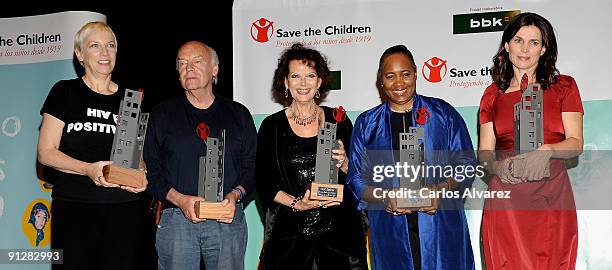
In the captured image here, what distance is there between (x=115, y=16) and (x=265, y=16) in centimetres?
116

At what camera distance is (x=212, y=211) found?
3.57m

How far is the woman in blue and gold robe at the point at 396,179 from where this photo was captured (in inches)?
142

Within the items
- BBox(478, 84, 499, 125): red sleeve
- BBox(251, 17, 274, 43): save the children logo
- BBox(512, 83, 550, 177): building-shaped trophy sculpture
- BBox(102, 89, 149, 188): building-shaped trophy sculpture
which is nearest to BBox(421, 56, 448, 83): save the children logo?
BBox(251, 17, 274, 43): save the children logo

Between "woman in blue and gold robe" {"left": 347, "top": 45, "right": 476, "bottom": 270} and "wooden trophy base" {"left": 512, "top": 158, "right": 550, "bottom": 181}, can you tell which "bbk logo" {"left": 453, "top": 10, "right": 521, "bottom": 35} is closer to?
"woman in blue and gold robe" {"left": 347, "top": 45, "right": 476, "bottom": 270}

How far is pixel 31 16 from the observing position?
565cm

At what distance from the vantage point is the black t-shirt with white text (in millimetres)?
3588

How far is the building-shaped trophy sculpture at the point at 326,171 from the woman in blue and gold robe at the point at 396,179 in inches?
6.3

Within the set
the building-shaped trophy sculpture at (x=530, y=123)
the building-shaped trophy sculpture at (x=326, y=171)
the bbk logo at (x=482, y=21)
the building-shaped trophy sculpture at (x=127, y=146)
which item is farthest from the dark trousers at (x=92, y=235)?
the bbk logo at (x=482, y=21)

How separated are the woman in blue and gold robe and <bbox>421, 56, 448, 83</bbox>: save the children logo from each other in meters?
1.39

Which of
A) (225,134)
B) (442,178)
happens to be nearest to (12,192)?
(225,134)

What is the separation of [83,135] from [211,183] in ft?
2.26

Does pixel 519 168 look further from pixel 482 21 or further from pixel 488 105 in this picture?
pixel 482 21

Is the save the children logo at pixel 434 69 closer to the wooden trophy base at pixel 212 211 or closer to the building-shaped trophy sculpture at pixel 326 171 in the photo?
the building-shaped trophy sculpture at pixel 326 171

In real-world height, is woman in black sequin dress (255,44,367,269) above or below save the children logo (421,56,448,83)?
below
